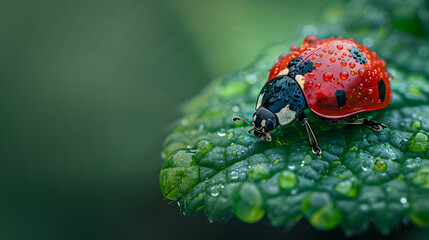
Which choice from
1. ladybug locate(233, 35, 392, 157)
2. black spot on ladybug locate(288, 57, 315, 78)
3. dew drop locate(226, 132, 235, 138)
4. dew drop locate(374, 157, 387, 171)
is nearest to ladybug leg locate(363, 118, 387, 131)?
ladybug locate(233, 35, 392, 157)

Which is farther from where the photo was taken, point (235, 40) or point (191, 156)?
point (235, 40)

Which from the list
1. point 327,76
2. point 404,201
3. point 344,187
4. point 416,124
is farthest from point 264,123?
point 416,124

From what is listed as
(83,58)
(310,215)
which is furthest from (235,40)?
(310,215)

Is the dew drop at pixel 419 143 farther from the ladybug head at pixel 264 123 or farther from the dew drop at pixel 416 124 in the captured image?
the ladybug head at pixel 264 123

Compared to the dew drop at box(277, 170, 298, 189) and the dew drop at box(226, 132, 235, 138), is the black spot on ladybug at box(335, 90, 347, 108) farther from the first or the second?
the dew drop at box(226, 132, 235, 138)

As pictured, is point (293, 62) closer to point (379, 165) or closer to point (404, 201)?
point (379, 165)

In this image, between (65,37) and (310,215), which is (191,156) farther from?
(65,37)

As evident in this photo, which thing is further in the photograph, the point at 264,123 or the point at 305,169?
the point at 264,123
